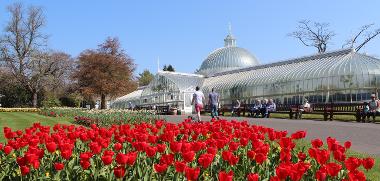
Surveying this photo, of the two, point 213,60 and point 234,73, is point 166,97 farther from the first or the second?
point 213,60

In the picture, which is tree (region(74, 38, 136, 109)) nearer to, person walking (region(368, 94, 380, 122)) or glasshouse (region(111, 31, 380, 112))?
glasshouse (region(111, 31, 380, 112))

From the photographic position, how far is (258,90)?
120 ft

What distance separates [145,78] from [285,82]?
62208mm

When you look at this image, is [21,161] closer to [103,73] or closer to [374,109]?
[374,109]

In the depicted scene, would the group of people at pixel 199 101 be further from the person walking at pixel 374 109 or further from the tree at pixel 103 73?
the tree at pixel 103 73

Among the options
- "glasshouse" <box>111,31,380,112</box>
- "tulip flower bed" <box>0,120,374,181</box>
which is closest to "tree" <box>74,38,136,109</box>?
"glasshouse" <box>111,31,380,112</box>

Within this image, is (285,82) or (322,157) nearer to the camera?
(322,157)

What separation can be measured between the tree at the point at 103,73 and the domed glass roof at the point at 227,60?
652 inches

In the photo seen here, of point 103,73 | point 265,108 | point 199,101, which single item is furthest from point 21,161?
point 103,73

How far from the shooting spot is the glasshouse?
89.8ft

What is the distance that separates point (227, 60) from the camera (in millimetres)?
57844

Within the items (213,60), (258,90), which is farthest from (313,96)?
(213,60)

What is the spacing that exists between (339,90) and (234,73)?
18761 mm

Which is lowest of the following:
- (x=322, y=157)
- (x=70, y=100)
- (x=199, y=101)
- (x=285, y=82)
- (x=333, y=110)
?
(x=322, y=157)
